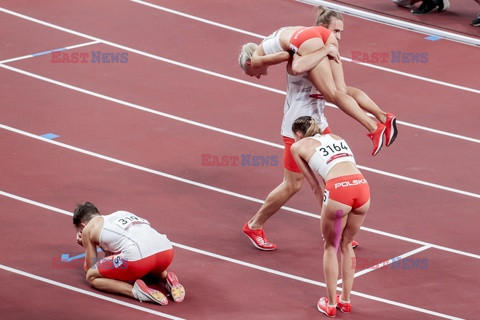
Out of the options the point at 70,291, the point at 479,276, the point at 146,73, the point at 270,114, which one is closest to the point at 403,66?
the point at 270,114

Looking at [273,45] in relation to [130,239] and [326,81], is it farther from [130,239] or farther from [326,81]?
[130,239]

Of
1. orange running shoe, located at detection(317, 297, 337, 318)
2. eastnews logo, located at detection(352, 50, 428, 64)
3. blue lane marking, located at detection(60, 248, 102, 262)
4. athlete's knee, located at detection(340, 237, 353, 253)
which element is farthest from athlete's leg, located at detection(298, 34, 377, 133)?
eastnews logo, located at detection(352, 50, 428, 64)

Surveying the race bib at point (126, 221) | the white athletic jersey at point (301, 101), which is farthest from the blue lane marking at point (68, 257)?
the white athletic jersey at point (301, 101)

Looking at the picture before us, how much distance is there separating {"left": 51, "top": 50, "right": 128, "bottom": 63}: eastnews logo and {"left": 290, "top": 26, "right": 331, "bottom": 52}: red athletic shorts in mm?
5057

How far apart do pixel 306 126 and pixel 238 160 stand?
2926 mm

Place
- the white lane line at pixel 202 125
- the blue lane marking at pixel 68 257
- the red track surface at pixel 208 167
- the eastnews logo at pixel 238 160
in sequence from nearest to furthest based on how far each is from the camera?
1. the red track surface at pixel 208 167
2. the blue lane marking at pixel 68 257
3. the white lane line at pixel 202 125
4. the eastnews logo at pixel 238 160

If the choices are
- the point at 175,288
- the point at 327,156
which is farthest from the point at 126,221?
the point at 327,156

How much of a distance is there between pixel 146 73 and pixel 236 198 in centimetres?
346

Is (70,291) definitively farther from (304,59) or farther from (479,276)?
(479,276)

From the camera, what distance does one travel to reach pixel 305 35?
427 inches

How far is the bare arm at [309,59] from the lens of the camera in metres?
10.6

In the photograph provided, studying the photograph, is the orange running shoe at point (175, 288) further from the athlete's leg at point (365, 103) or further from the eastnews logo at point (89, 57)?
the eastnews logo at point (89, 57)

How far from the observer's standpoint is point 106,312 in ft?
32.8

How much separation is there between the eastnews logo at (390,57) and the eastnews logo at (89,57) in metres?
3.10
